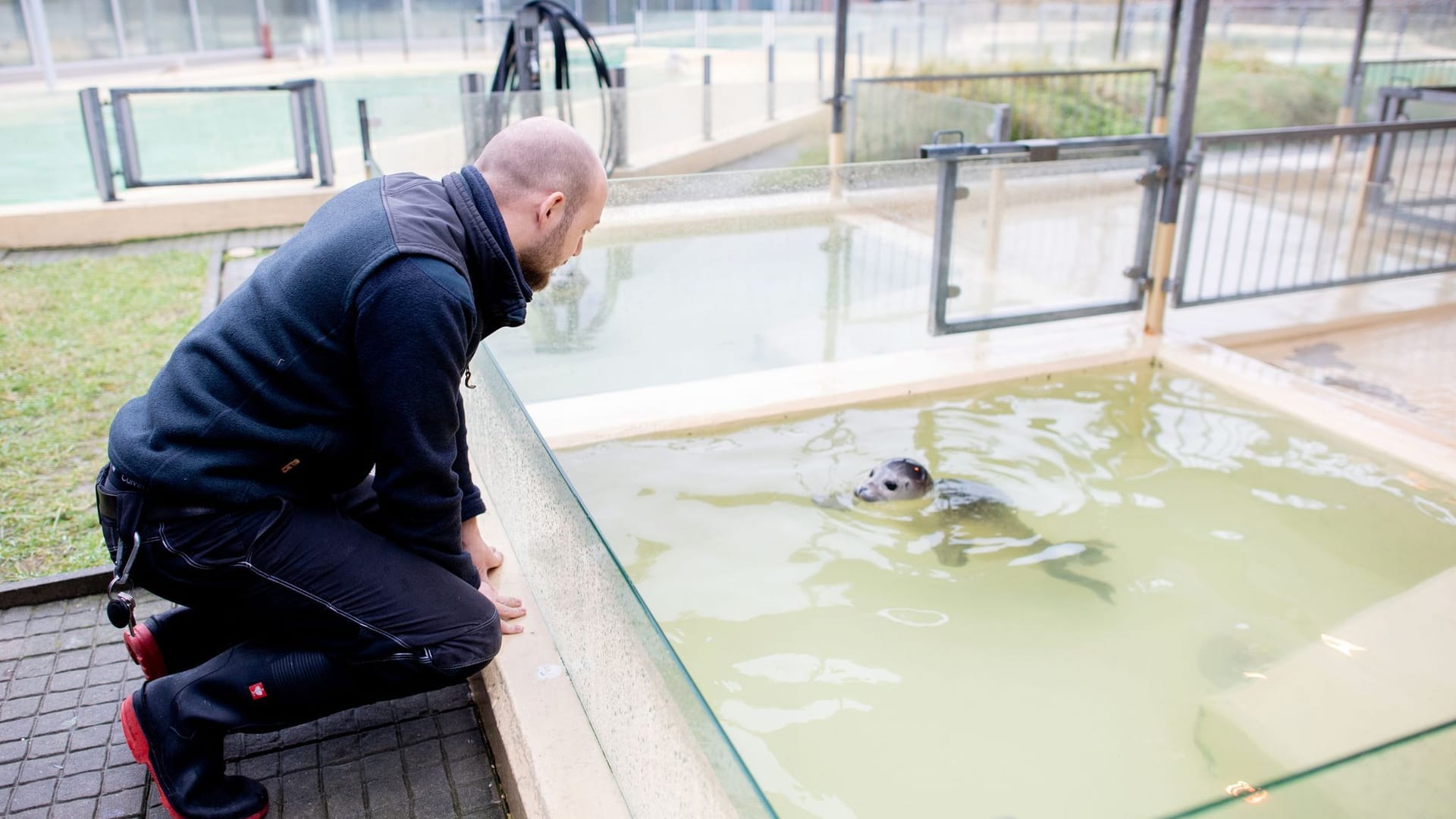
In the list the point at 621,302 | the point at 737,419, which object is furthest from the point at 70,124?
the point at 737,419

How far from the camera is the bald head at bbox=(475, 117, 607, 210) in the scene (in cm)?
235

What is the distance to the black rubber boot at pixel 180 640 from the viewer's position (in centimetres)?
267

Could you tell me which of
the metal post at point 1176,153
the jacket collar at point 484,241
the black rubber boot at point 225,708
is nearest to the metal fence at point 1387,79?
the metal post at point 1176,153

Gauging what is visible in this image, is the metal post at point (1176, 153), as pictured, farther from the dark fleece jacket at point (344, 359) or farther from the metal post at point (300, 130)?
the metal post at point (300, 130)

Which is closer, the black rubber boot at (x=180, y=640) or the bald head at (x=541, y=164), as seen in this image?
the bald head at (x=541, y=164)

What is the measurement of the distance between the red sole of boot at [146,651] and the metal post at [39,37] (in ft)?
69.3

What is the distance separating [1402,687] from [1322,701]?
28cm

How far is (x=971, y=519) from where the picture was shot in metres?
3.81

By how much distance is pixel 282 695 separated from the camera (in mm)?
2492

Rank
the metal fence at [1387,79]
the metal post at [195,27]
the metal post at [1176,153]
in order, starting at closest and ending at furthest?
the metal post at [1176,153], the metal fence at [1387,79], the metal post at [195,27]

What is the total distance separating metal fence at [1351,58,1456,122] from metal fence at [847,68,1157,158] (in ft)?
6.38

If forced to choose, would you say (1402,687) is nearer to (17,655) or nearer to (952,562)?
(952,562)

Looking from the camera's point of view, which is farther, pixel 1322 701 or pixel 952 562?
pixel 952 562

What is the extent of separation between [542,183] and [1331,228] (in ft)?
25.4
